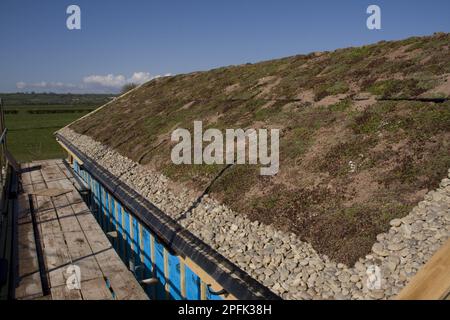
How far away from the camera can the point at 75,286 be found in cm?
680

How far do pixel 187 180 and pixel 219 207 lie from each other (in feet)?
8.08

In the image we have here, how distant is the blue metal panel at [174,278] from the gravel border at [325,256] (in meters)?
0.91

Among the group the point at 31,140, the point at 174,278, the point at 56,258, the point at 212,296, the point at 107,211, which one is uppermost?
the point at 31,140

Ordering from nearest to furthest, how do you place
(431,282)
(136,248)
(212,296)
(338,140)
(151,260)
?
(431,282) → (212,296) → (338,140) → (151,260) → (136,248)

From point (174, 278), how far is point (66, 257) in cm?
261

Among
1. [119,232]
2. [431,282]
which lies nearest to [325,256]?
[431,282]

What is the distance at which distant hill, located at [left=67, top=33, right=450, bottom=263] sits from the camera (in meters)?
6.80

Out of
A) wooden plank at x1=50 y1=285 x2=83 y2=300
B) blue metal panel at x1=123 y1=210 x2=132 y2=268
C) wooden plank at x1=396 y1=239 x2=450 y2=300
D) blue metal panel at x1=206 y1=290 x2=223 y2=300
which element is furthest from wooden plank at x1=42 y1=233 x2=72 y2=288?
wooden plank at x1=396 y1=239 x2=450 y2=300

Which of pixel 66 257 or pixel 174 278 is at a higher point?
pixel 66 257

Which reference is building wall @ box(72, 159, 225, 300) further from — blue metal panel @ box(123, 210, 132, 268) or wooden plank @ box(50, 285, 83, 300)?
wooden plank @ box(50, 285, 83, 300)

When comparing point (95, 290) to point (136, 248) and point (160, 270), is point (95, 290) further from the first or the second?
point (136, 248)

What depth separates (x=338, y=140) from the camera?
9445mm

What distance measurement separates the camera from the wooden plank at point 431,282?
459 cm
